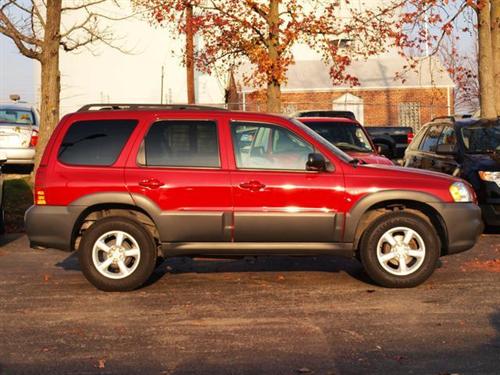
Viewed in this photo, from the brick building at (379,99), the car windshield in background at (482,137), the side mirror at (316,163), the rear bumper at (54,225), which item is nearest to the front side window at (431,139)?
the car windshield in background at (482,137)

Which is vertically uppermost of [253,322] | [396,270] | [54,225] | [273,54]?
[273,54]

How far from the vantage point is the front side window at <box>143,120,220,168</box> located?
25.9 ft

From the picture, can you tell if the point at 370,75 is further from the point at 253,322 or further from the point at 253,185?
the point at 253,322

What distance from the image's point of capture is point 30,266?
9547 mm

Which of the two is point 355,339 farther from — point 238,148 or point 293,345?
point 238,148

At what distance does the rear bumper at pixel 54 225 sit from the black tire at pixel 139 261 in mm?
186

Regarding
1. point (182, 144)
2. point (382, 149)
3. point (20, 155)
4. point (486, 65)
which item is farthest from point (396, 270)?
point (20, 155)

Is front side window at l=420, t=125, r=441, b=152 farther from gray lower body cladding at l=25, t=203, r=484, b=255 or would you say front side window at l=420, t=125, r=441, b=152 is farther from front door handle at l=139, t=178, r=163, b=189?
front door handle at l=139, t=178, r=163, b=189

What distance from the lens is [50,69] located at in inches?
685

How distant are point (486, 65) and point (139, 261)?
1130 cm

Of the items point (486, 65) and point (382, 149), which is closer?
point (382, 149)

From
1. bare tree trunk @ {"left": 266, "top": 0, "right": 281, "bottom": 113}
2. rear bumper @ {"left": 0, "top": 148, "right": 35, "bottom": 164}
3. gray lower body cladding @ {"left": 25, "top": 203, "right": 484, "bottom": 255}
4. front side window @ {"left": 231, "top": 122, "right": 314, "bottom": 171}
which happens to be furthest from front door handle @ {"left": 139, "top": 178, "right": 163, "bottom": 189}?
rear bumper @ {"left": 0, "top": 148, "right": 35, "bottom": 164}

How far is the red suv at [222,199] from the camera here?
778cm

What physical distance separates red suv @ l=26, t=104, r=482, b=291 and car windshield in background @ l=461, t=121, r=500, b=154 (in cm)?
426
